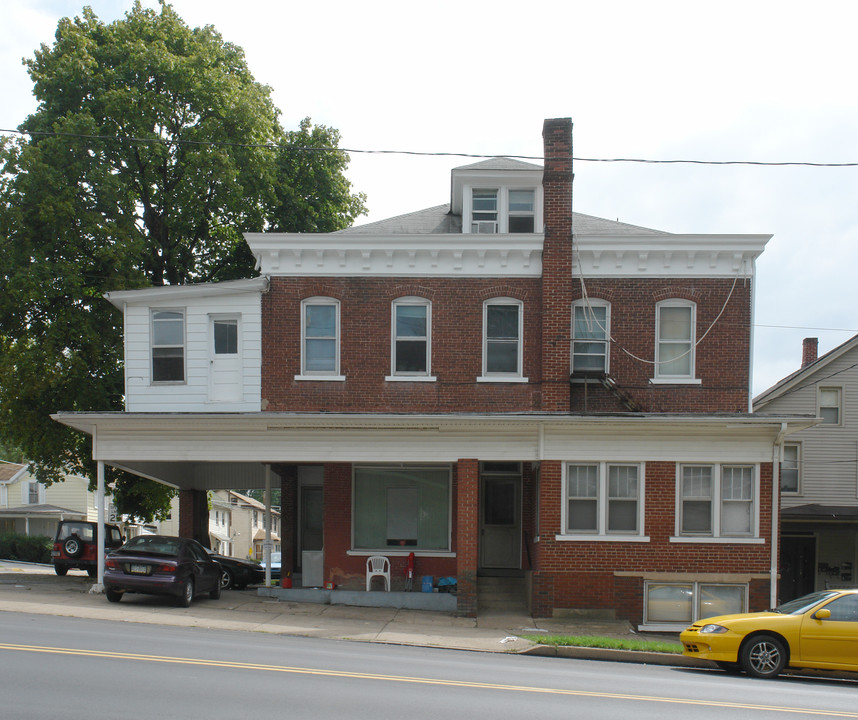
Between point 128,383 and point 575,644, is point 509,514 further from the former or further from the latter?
point 128,383

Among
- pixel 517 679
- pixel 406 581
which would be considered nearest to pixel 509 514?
pixel 406 581

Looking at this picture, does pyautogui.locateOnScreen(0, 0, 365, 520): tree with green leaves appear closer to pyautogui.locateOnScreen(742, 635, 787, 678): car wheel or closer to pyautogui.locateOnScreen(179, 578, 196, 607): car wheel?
pyautogui.locateOnScreen(179, 578, 196, 607): car wheel

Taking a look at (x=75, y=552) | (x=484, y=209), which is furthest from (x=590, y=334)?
(x=75, y=552)

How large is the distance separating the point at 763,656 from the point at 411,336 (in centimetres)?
1037

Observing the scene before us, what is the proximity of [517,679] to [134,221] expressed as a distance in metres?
21.4

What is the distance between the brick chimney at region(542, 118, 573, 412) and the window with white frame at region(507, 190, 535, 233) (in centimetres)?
147

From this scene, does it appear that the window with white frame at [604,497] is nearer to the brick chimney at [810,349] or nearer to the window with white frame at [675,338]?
the window with white frame at [675,338]

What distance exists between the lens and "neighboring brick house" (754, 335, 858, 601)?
2858 cm

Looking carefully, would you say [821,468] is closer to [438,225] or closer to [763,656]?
[438,225]

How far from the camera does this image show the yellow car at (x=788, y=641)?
1345cm

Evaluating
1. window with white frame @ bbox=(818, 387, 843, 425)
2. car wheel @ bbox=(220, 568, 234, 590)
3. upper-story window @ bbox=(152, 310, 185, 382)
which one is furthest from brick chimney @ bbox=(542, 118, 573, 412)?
window with white frame @ bbox=(818, 387, 843, 425)

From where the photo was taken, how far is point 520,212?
875 inches

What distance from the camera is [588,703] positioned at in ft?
32.0

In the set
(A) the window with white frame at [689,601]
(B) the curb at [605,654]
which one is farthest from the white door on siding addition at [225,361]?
(A) the window with white frame at [689,601]
